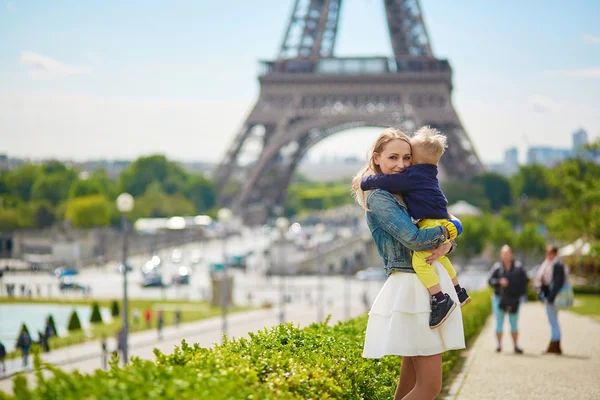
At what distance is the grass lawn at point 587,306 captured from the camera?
1984cm

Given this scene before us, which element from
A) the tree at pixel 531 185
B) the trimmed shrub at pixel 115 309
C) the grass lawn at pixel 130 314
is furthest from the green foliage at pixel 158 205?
the trimmed shrub at pixel 115 309

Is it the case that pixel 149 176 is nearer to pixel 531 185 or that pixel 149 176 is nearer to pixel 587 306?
pixel 531 185

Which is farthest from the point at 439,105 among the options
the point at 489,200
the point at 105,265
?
the point at 105,265

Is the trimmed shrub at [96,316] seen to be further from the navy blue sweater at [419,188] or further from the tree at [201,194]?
the tree at [201,194]

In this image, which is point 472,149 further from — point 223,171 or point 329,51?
point 223,171

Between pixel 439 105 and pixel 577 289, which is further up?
pixel 439 105

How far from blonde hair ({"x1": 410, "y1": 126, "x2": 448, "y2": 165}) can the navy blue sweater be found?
5 centimetres

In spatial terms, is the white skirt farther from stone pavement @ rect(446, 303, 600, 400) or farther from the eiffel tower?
the eiffel tower

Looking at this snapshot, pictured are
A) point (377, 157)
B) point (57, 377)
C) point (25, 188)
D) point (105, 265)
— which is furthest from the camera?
point (25, 188)

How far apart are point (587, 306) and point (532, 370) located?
14.5 meters

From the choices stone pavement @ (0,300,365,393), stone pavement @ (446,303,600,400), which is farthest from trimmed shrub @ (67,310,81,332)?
stone pavement @ (446,303,600,400)

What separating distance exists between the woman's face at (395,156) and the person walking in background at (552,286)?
654cm

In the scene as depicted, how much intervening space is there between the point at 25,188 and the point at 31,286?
40.9m

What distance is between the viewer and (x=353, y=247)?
64688 millimetres
